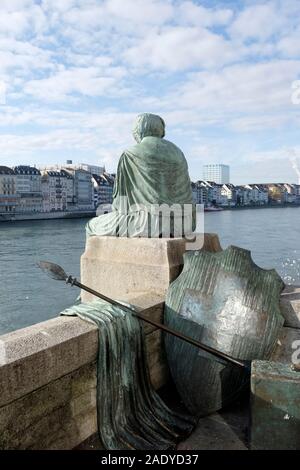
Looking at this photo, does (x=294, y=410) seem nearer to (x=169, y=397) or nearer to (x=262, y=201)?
(x=169, y=397)

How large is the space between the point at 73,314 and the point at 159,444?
1068 millimetres

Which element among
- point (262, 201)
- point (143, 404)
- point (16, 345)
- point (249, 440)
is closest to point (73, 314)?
point (16, 345)

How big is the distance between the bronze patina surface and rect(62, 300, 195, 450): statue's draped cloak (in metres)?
0.29

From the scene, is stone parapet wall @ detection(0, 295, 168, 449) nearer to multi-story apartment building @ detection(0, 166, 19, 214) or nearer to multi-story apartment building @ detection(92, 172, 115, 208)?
multi-story apartment building @ detection(0, 166, 19, 214)

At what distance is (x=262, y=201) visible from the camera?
149 meters

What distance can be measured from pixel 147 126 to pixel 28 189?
3491 inches

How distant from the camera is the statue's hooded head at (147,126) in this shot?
15.7 ft

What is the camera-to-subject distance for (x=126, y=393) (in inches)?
125

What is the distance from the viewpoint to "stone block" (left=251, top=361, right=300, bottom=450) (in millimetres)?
2787

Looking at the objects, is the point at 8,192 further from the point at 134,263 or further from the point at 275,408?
the point at 275,408

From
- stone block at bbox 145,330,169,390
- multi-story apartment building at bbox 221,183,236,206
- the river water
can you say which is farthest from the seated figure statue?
multi-story apartment building at bbox 221,183,236,206

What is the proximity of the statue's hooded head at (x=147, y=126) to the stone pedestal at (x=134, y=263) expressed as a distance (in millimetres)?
1230

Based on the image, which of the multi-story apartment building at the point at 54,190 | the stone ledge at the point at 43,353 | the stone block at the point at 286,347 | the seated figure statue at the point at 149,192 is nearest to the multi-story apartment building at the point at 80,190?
the multi-story apartment building at the point at 54,190

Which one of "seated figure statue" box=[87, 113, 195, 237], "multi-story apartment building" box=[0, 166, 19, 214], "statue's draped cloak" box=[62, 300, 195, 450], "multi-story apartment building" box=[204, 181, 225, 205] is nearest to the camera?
"statue's draped cloak" box=[62, 300, 195, 450]
